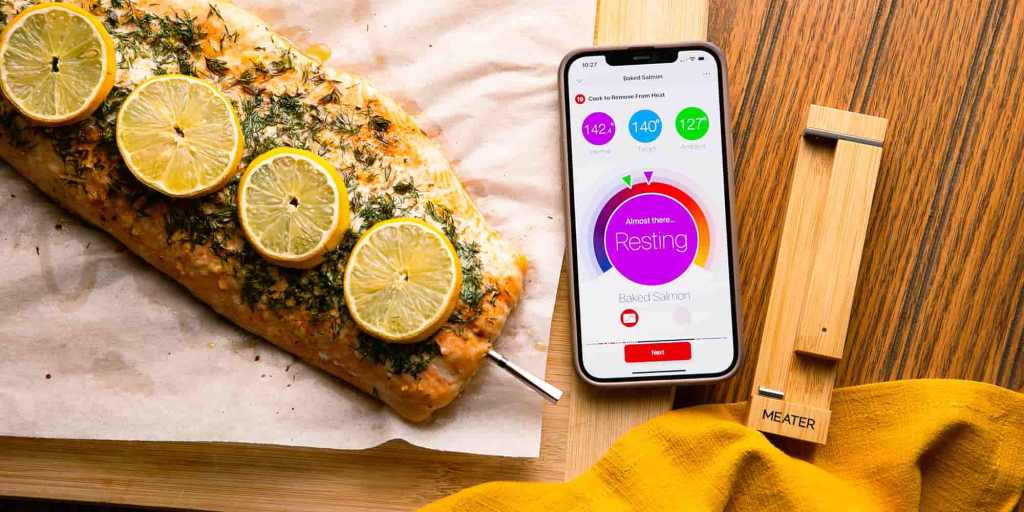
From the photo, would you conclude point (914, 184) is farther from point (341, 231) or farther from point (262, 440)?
point (262, 440)

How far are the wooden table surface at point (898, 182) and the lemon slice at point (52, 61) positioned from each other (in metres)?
0.98

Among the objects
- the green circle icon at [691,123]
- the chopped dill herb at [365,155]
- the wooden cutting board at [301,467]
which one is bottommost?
the wooden cutting board at [301,467]

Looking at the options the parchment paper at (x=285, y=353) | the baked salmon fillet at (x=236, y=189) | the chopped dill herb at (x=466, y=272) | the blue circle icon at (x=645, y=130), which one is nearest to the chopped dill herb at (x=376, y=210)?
the baked salmon fillet at (x=236, y=189)

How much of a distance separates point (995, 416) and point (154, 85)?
2522mm

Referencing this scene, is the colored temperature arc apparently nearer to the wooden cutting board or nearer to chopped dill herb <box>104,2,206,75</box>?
the wooden cutting board

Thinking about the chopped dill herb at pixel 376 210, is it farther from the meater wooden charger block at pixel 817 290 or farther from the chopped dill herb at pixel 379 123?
the meater wooden charger block at pixel 817 290

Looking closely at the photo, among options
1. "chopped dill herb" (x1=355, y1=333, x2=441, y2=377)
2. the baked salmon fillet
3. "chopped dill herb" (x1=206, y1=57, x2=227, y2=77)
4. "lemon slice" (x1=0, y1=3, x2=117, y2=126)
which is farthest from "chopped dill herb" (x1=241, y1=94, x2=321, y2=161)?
"chopped dill herb" (x1=355, y1=333, x2=441, y2=377)

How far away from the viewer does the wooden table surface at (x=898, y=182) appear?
93.5 inches

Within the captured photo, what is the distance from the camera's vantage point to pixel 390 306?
208 cm

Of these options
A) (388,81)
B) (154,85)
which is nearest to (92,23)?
(154,85)

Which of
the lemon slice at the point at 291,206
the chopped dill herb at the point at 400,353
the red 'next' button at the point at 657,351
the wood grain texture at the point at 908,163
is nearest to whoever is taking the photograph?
the lemon slice at the point at 291,206

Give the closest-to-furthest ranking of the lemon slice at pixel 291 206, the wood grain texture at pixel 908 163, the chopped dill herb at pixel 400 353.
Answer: the lemon slice at pixel 291 206, the chopped dill herb at pixel 400 353, the wood grain texture at pixel 908 163

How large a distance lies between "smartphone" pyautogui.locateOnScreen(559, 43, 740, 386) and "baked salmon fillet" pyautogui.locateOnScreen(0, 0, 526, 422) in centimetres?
26

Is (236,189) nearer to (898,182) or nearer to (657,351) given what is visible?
(657,351)
